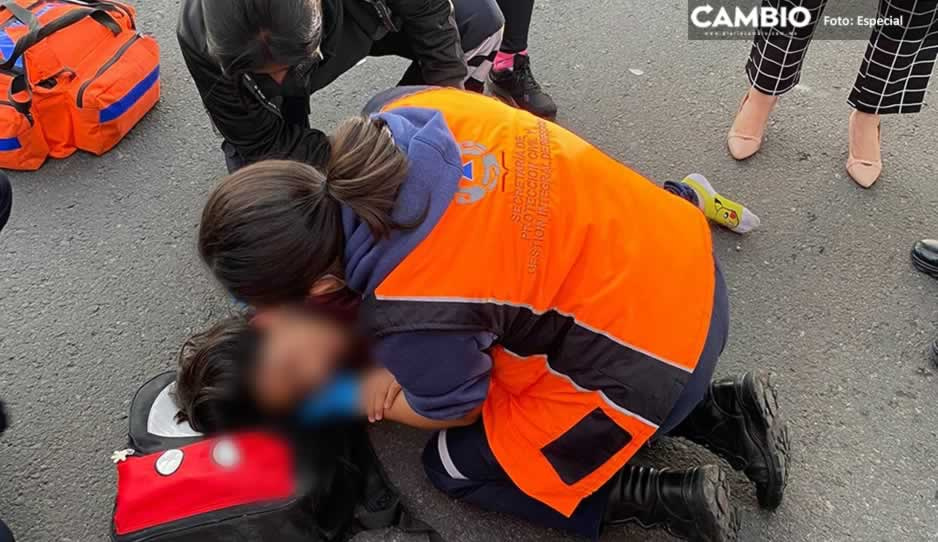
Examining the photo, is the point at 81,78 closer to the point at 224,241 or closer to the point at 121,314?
the point at 121,314

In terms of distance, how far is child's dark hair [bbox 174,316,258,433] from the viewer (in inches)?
67.9

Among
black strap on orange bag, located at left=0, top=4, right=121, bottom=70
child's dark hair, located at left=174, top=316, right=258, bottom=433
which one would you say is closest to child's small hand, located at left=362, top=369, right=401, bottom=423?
child's dark hair, located at left=174, top=316, right=258, bottom=433

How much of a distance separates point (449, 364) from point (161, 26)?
2.25 m

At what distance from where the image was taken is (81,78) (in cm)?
244

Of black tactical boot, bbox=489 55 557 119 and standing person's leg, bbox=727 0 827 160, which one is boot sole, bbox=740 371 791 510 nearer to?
standing person's leg, bbox=727 0 827 160

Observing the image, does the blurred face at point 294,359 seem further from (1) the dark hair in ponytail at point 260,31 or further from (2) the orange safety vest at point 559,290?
(1) the dark hair in ponytail at point 260,31

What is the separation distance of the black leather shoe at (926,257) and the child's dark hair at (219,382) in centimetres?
167

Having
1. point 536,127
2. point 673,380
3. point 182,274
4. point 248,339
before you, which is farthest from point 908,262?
point 182,274

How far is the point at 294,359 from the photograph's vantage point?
171 cm

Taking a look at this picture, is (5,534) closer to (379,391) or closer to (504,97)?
(379,391)

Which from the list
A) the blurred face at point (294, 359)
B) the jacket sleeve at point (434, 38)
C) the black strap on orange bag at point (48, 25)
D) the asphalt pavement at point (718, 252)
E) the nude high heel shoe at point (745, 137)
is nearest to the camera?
the blurred face at point (294, 359)

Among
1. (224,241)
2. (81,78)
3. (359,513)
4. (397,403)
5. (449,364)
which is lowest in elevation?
(359,513)

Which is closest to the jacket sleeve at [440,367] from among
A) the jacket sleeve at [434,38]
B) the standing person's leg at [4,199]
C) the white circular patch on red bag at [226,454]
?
the white circular patch on red bag at [226,454]

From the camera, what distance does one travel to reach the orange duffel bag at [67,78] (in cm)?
239
